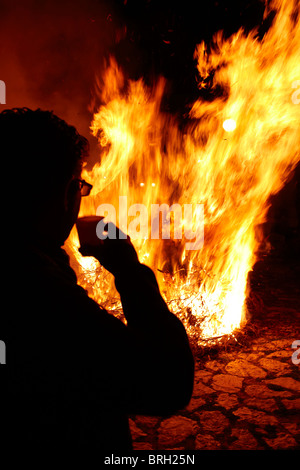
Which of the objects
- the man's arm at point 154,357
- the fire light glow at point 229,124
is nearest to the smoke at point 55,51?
the fire light glow at point 229,124

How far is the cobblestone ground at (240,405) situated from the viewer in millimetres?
3215

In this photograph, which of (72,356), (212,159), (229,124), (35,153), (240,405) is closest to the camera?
(72,356)

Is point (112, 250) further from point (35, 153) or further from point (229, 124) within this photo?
point (229, 124)

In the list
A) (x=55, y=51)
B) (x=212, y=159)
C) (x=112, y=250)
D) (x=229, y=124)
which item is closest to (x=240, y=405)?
(x=112, y=250)

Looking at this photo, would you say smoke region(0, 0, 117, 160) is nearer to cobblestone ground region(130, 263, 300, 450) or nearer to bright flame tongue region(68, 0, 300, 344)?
bright flame tongue region(68, 0, 300, 344)

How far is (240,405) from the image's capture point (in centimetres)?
383

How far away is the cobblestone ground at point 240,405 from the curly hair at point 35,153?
305 centimetres

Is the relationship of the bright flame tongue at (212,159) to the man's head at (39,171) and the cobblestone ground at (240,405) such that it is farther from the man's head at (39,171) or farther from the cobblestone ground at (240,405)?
the man's head at (39,171)

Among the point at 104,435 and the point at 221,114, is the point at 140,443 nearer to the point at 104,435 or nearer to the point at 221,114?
the point at 104,435

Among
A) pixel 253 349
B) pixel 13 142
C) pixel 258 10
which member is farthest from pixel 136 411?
pixel 258 10

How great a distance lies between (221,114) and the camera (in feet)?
19.9

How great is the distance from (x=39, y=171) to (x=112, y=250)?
47 cm

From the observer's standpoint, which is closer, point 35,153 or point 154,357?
point 154,357

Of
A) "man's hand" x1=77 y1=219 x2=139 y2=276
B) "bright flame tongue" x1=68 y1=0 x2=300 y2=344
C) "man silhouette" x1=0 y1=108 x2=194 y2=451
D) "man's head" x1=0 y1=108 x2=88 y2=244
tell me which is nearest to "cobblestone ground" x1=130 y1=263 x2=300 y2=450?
"bright flame tongue" x1=68 y1=0 x2=300 y2=344
